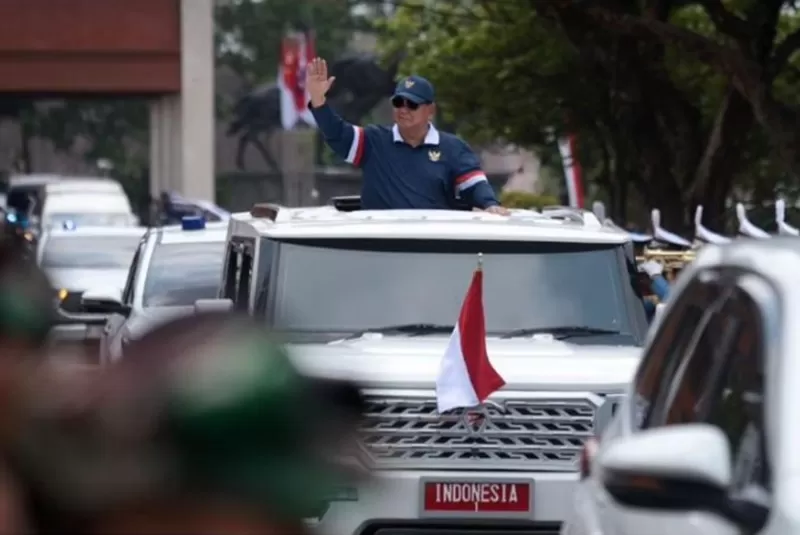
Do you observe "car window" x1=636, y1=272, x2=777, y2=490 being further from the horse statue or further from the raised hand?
the horse statue

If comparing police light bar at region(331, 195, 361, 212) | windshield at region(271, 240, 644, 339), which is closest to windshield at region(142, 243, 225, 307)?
police light bar at region(331, 195, 361, 212)

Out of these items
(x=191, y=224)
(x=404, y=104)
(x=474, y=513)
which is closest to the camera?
(x=474, y=513)

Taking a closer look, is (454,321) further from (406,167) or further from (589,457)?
(589,457)

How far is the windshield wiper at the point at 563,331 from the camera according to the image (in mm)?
7945

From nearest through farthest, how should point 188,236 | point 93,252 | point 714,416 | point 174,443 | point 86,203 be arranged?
point 174,443 → point 714,416 → point 188,236 → point 93,252 → point 86,203

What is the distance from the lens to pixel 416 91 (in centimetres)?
948

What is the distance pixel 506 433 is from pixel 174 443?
6.25 meters

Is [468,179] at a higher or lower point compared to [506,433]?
higher

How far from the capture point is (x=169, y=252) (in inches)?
505

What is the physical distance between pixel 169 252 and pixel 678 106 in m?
11.2

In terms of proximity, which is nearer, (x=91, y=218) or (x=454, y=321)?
(x=454, y=321)

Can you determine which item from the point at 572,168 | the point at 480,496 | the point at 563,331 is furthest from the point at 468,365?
the point at 572,168

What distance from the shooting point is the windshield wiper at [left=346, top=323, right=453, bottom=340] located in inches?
309

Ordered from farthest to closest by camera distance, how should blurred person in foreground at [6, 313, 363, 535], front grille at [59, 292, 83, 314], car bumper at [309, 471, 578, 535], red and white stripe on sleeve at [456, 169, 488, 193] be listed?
red and white stripe on sleeve at [456, 169, 488, 193], car bumper at [309, 471, 578, 535], front grille at [59, 292, 83, 314], blurred person in foreground at [6, 313, 363, 535]
